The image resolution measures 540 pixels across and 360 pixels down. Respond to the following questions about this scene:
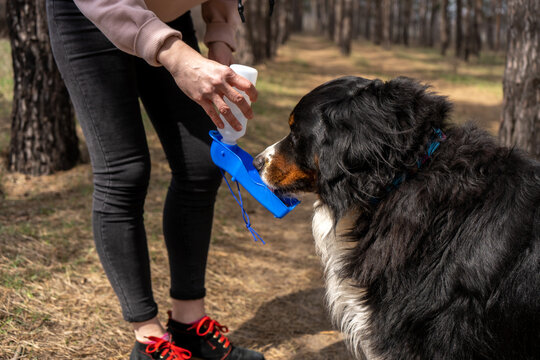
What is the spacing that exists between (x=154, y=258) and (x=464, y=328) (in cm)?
256

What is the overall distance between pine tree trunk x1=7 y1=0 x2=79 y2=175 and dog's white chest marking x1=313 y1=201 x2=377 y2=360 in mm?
3619

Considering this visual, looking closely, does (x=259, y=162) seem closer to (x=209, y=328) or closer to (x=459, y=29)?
(x=209, y=328)

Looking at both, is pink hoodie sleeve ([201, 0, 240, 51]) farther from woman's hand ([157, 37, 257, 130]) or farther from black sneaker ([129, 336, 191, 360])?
black sneaker ([129, 336, 191, 360])

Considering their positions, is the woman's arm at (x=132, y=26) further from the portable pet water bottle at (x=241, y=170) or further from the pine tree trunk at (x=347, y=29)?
the pine tree trunk at (x=347, y=29)

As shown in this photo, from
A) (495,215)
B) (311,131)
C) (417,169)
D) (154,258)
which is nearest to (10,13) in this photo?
(154,258)

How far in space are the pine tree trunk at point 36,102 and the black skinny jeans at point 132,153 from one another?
2936 millimetres

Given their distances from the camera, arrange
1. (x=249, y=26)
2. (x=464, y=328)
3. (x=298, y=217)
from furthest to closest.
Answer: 1. (x=249, y=26)
2. (x=298, y=217)
3. (x=464, y=328)

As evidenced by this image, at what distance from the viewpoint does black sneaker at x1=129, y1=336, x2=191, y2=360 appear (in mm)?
2375

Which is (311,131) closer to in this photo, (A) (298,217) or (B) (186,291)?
(B) (186,291)

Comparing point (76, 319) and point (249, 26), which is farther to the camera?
point (249, 26)

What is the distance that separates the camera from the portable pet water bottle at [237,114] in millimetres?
1981

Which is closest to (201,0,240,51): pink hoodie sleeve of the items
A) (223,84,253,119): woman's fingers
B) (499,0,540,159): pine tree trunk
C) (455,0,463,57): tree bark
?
(223,84,253,119): woman's fingers

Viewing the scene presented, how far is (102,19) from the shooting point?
1.81 m

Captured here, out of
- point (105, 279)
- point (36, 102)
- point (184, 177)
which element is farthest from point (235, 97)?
point (36, 102)
